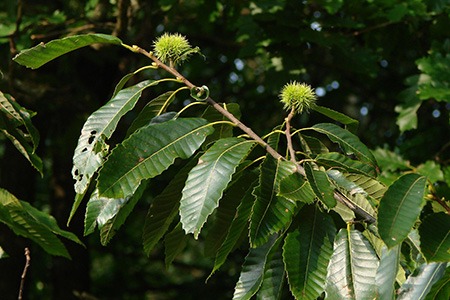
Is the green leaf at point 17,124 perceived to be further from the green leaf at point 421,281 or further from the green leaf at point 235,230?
the green leaf at point 421,281

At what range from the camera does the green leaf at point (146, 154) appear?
55.7 inches

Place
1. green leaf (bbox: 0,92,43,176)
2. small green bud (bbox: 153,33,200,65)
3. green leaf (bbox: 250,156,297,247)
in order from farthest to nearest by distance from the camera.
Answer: green leaf (bbox: 0,92,43,176) < small green bud (bbox: 153,33,200,65) < green leaf (bbox: 250,156,297,247)

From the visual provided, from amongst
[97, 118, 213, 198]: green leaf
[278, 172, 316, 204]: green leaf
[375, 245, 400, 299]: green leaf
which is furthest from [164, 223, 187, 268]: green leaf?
[375, 245, 400, 299]: green leaf

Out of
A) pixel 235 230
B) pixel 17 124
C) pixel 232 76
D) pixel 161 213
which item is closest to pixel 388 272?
pixel 235 230

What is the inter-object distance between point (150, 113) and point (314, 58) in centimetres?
242

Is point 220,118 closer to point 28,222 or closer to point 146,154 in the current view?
point 146,154

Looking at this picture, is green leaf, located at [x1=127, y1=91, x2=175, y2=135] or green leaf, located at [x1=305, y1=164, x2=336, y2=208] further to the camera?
green leaf, located at [x1=127, y1=91, x2=175, y2=135]

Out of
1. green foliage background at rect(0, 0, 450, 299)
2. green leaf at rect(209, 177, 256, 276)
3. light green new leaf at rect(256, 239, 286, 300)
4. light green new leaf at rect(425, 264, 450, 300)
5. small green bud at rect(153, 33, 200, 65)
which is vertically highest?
green foliage background at rect(0, 0, 450, 299)

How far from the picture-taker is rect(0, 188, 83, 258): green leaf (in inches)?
78.0

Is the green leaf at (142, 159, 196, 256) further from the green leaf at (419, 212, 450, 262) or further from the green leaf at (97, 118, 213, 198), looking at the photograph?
the green leaf at (419, 212, 450, 262)

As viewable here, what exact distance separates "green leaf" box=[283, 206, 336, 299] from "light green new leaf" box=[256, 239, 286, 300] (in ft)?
0.15

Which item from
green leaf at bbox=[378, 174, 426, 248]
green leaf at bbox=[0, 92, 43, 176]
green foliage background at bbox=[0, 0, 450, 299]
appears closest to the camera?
green leaf at bbox=[378, 174, 426, 248]

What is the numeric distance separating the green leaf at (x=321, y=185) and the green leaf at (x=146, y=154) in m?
0.25

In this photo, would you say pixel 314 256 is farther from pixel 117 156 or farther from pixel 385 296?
pixel 117 156
